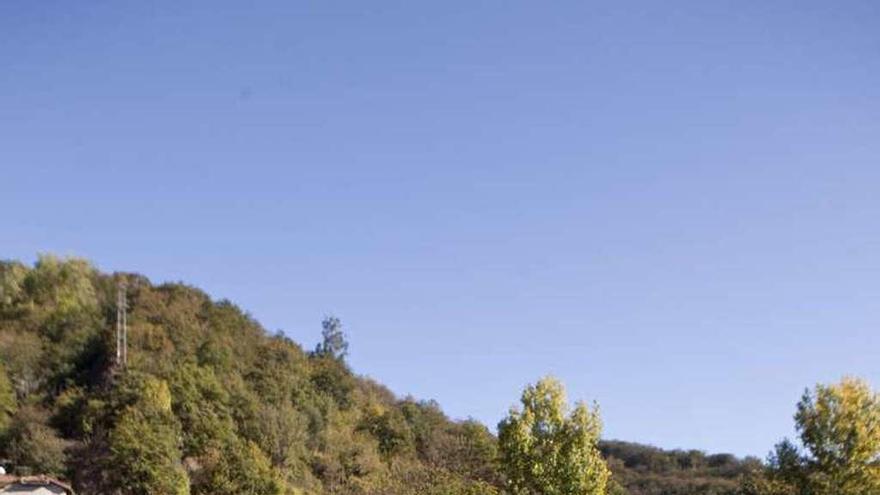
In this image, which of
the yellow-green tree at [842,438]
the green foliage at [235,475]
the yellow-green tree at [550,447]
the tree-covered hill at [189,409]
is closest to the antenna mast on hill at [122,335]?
the tree-covered hill at [189,409]

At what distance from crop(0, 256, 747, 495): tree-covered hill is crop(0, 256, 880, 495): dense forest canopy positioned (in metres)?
0.10

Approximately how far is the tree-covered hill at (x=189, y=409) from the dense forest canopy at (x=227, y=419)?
0.10 meters

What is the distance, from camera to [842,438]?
2500 cm

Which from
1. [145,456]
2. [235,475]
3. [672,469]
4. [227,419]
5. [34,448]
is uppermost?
[672,469]

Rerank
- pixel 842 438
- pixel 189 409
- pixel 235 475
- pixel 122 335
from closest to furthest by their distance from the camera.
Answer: pixel 842 438 < pixel 235 475 < pixel 189 409 < pixel 122 335

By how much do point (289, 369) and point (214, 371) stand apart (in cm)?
633

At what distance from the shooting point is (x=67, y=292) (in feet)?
212

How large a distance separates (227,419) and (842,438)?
103 feet

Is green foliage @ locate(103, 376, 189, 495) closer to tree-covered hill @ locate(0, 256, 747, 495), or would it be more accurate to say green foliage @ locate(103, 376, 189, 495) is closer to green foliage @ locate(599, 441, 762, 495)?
tree-covered hill @ locate(0, 256, 747, 495)

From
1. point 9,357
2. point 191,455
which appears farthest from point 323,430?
point 9,357

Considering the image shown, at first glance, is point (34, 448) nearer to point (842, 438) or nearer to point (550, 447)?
point (550, 447)

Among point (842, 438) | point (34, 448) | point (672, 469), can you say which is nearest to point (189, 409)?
point (34, 448)

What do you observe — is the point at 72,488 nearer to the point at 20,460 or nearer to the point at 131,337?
the point at 20,460

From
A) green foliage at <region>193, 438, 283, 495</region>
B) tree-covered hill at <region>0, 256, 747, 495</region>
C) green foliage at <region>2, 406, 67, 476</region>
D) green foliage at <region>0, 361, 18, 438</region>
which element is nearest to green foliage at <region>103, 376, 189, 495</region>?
tree-covered hill at <region>0, 256, 747, 495</region>
